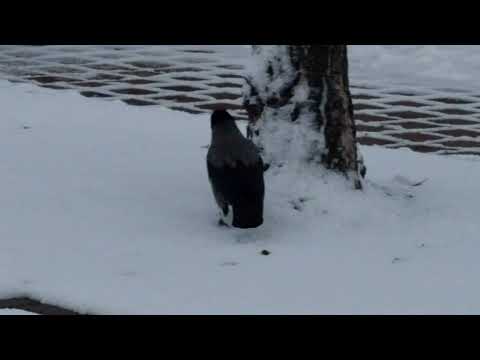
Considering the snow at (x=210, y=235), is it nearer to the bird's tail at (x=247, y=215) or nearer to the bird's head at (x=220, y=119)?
the bird's tail at (x=247, y=215)

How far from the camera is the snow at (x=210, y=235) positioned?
4320 millimetres

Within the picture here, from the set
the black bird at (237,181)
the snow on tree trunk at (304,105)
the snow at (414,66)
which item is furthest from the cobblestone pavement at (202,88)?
the black bird at (237,181)

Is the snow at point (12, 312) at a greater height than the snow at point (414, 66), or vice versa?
the snow at point (414, 66)

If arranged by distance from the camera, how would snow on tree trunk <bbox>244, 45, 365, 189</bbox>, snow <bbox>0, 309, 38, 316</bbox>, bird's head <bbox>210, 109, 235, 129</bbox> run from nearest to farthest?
snow <bbox>0, 309, 38, 316</bbox> → bird's head <bbox>210, 109, 235, 129</bbox> → snow on tree trunk <bbox>244, 45, 365, 189</bbox>

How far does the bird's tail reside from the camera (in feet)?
16.6

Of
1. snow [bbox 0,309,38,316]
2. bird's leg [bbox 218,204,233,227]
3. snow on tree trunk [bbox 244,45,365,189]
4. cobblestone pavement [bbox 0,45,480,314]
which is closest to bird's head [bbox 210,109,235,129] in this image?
snow on tree trunk [bbox 244,45,365,189]

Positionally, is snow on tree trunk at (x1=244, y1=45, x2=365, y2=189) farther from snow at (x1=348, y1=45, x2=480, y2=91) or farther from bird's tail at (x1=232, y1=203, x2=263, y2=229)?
snow at (x1=348, y1=45, x2=480, y2=91)

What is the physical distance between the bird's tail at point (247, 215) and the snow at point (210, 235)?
0.29 feet

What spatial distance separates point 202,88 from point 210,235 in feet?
13.6

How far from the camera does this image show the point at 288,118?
5594mm

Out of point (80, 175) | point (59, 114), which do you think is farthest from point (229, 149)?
point (59, 114)

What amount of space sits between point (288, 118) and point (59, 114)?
274cm

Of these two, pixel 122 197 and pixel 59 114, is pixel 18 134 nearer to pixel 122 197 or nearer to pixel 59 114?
pixel 59 114
